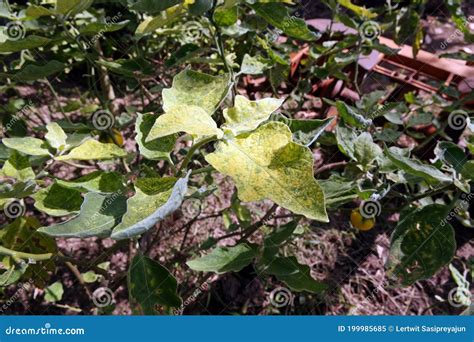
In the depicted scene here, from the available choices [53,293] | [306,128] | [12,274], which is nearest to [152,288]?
[12,274]

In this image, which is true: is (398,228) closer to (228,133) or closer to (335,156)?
(228,133)

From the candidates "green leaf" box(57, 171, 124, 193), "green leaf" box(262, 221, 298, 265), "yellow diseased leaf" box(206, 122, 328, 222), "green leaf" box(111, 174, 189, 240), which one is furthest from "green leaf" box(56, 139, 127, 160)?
"green leaf" box(262, 221, 298, 265)

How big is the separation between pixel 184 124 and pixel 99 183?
27cm

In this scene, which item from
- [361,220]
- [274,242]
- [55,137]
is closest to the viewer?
[55,137]

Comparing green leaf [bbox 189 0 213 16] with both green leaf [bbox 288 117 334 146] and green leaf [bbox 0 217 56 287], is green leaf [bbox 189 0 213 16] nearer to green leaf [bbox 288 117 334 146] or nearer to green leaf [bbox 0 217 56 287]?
green leaf [bbox 288 117 334 146]

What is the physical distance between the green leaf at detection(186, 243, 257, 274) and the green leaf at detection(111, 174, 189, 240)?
33 centimetres

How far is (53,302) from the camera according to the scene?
156 centimetres

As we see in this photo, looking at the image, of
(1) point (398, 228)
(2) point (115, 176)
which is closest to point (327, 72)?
(1) point (398, 228)

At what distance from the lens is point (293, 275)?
1.09m

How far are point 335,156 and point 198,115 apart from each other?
1442mm

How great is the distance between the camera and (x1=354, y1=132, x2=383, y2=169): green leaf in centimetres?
97

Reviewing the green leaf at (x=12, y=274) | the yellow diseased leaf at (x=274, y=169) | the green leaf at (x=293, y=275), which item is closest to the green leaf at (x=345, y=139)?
the green leaf at (x=293, y=275)

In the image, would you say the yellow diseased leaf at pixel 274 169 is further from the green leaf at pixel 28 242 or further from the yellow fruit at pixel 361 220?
the yellow fruit at pixel 361 220

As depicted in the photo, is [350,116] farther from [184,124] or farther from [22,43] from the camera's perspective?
[22,43]
